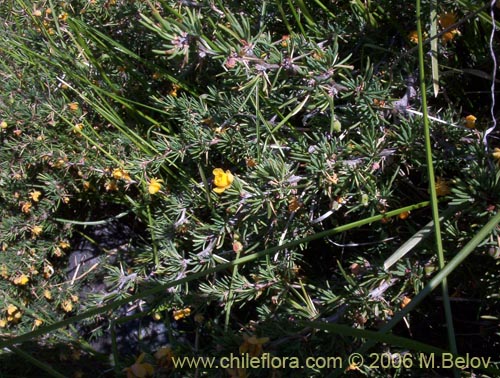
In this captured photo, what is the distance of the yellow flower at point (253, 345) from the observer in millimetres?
1143

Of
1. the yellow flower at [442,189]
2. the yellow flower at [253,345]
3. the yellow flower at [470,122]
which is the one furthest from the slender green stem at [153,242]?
the yellow flower at [470,122]

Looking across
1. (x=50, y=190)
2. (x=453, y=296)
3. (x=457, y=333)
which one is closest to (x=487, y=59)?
(x=453, y=296)

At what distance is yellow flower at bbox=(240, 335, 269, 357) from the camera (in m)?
1.14

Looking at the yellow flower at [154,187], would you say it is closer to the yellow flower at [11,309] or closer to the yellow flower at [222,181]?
the yellow flower at [222,181]

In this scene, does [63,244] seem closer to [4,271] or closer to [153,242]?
[4,271]

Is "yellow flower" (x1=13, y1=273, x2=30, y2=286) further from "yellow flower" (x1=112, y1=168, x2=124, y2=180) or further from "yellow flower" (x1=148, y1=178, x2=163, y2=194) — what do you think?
"yellow flower" (x1=148, y1=178, x2=163, y2=194)

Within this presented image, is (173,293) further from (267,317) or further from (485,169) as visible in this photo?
(485,169)

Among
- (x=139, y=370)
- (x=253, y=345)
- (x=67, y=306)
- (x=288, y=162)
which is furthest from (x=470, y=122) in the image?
(x=67, y=306)

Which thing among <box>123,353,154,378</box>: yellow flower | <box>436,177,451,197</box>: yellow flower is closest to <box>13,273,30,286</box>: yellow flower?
<box>123,353,154,378</box>: yellow flower

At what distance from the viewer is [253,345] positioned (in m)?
1.16

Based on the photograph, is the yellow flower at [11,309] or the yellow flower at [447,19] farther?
the yellow flower at [11,309]

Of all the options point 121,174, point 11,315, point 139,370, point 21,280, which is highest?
point 121,174

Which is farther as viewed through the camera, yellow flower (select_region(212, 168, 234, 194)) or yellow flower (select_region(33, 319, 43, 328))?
yellow flower (select_region(33, 319, 43, 328))

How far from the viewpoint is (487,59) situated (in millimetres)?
1317
